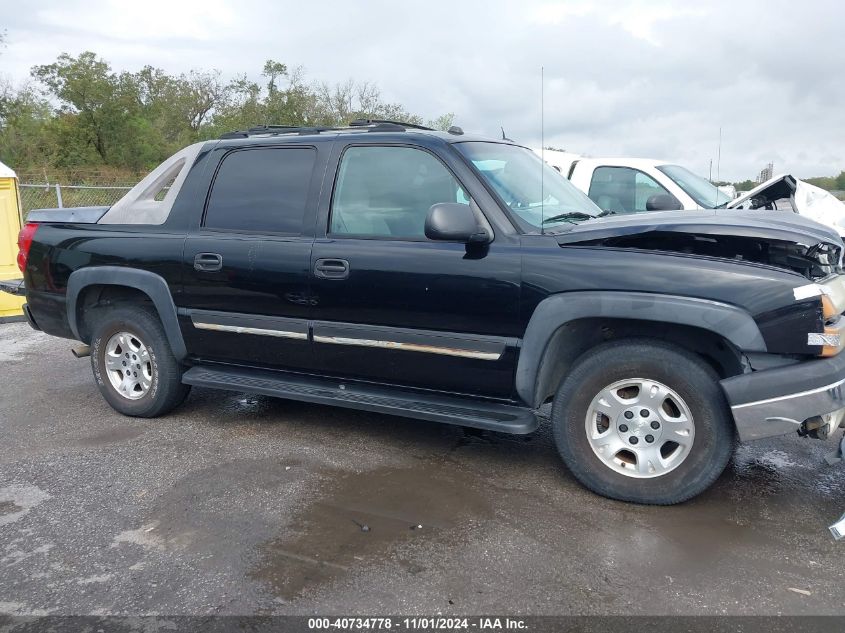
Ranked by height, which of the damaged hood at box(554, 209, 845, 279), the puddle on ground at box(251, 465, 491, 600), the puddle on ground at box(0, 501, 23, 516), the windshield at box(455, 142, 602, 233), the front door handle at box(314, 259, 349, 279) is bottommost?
the puddle on ground at box(251, 465, 491, 600)

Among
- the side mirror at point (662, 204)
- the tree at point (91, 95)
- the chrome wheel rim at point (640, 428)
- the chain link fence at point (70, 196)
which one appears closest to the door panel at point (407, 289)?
the chrome wheel rim at point (640, 428)

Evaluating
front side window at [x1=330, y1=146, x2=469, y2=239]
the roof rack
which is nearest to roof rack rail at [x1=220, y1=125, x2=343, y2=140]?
the roof rack

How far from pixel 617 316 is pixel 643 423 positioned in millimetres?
563

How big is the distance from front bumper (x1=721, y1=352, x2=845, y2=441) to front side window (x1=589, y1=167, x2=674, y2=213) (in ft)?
17.7

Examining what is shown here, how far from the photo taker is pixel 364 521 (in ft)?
11.6

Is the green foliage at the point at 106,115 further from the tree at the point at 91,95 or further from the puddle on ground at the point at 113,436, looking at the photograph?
the puddle on ground at the point at 113,436

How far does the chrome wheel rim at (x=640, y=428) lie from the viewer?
3525 millimetres

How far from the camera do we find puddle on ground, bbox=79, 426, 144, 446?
470 centimetres

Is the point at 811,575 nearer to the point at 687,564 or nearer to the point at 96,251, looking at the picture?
the point at 687,564

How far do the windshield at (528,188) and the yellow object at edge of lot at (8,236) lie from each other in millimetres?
6950

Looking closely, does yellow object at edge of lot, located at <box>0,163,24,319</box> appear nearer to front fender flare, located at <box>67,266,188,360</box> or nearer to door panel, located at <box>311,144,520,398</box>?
front fender flare, located at <box>67,266,188,360</box>

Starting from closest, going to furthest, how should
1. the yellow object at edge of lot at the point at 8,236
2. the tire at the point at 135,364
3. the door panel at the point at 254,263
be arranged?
1. the door panel at the point at 254,263
2. the tire at the point at 135,364
3. the yellow object at edge of lot at the point at 8,236

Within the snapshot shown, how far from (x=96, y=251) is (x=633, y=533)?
3.89m

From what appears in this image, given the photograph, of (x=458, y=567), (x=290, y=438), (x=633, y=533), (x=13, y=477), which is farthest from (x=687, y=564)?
(x=13, y=477)
